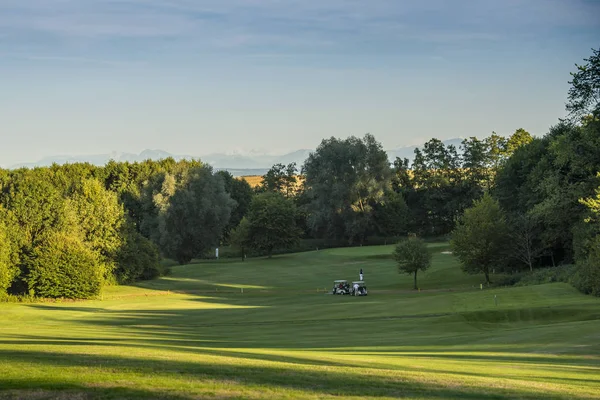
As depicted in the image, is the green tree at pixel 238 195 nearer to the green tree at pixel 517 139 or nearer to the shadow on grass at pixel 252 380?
the green tree at pixel 517 139

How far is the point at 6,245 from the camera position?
198 feet

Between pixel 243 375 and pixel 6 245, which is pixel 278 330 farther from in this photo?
pixel 6 245

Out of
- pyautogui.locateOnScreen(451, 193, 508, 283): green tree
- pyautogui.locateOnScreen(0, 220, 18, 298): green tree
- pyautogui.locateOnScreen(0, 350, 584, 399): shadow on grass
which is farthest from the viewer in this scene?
pyautogui.locateOnScreen(451, 193, 508, 283): green tree

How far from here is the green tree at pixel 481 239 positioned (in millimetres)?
59281

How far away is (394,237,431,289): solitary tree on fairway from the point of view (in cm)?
6325

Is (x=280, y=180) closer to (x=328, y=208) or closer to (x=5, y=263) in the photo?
(x=328, y=208)

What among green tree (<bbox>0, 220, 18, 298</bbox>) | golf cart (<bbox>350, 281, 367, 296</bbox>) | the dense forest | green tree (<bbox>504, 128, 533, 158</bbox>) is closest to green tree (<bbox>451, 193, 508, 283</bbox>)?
the dense forest

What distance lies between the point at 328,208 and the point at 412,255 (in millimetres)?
43175

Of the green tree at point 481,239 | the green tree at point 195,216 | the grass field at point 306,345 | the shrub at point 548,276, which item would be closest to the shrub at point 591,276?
the grass field at point 306,345

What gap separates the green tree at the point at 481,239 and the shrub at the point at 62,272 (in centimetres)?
3337

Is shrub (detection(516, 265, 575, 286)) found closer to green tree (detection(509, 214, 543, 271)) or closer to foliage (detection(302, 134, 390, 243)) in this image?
green tree (detection(509, 214, 543, 271))

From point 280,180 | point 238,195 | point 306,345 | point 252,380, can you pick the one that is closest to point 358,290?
point 306,345

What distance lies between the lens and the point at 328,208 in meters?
106

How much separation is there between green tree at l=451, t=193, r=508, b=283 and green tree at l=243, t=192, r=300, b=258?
39.8 m
